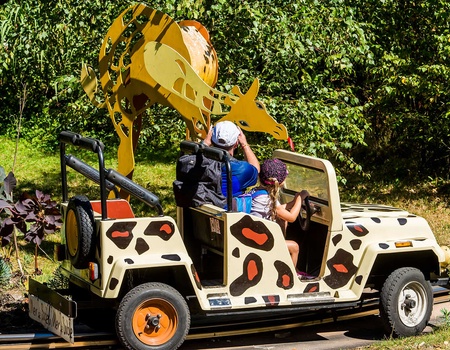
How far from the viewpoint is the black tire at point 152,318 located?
6.78m

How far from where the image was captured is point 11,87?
56.2ft

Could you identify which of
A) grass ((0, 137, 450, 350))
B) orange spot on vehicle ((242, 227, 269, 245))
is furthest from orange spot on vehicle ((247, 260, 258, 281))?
grass ((0, 137, 450, 350))

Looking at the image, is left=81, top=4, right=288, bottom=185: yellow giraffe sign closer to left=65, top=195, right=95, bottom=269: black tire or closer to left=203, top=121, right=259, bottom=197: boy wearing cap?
left=203, top=121, right=259, bottom=197: boy wearing cap

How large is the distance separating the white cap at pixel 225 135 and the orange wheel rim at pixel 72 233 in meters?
1.34

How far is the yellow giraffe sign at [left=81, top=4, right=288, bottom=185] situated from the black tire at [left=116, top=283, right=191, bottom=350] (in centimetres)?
177

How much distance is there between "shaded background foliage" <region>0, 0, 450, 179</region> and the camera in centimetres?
1059

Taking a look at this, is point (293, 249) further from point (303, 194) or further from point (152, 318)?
point (152, 318)

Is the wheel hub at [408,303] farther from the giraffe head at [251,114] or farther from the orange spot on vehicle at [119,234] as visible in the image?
the orange spot on vehicle at [119,234]

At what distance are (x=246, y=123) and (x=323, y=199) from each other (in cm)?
101

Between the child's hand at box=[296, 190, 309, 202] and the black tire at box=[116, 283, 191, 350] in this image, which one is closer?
the black tire at box=[116, 283, 191, 350]

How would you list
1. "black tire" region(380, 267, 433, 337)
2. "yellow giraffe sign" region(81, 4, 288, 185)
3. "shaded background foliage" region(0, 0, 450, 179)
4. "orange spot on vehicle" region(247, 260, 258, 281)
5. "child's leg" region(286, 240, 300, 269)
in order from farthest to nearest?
1. "shaded background foliage" region(0, 0, 450, 179)
2. "yellow giraffe sign" region(81, 4, 288, 185)
3. "black tire" region(380, 267, 433, 337)
4. "child's leg" region(286, 240, 300, 269)
5. "orange spot on vehicle" region(247, 260, 258, 281)

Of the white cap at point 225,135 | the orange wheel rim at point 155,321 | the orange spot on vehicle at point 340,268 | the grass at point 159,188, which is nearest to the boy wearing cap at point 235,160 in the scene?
the white cap at point 225,135

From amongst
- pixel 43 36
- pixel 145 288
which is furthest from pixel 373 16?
pixel 145 288

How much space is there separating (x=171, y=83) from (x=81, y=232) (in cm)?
237
